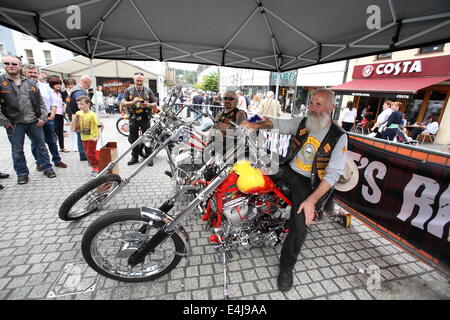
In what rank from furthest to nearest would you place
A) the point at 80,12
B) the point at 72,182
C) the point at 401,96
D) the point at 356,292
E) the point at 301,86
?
the point at 301,86 < the point at 401,96 < the point at 72,182 < the point at 80,12 < the point at 356,292

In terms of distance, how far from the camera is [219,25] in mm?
3654

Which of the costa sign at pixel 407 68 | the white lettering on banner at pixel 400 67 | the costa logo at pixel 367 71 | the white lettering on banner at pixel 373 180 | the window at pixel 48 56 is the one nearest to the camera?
the white lettering on banner at pixel 373 180

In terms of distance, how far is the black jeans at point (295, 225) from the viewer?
7.48 ft

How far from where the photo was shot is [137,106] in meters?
5.29

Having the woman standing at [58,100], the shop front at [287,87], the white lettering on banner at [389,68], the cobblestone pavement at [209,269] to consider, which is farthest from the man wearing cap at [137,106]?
the shop front at [287,87]

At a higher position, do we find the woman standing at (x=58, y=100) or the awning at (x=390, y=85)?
the awning at (x=390, y=85)

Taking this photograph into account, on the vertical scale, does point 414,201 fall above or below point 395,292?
above

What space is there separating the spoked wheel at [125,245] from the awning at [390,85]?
1363 centimetres

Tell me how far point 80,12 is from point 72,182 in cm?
306

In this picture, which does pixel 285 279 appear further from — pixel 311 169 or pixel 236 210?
pixel 311 169

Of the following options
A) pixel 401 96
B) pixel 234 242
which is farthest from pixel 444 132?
pixel 234 242

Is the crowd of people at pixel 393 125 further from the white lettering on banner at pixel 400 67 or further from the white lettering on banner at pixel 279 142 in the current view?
the white lettering on banner at pixel 279 142

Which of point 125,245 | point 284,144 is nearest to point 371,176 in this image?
point 284,144

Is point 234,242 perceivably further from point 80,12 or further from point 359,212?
point 80,12
